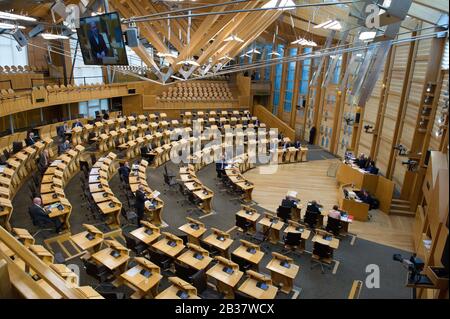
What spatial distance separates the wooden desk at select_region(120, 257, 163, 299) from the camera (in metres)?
6.78

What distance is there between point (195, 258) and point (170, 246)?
→ 2.58 feet

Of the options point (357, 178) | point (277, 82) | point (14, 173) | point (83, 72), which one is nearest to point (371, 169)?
point (357, 178)

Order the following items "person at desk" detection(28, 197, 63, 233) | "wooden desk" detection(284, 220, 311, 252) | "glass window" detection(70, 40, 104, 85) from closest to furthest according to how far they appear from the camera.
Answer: "person at desk" detection(28, 197, 63, 233)
"wooden desk" detection(284, 220, 311, 252)
"glass window" detection(70, 40, 104, 85)

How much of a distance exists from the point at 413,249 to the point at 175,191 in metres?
8.61

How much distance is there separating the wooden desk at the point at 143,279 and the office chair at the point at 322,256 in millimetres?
4311

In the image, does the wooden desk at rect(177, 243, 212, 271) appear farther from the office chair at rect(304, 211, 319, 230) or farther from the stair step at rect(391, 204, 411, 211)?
the stair step at rect(391, 204, 411, 211)

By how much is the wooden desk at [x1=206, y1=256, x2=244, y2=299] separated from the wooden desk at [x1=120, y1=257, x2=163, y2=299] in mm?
1157

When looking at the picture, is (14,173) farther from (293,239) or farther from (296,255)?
(296,255)

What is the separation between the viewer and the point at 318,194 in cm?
1455

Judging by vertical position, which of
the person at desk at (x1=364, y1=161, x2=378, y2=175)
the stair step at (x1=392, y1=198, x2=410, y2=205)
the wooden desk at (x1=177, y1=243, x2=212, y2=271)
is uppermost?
the person at desk at (x1=364, y1=161, x2=378, y2=175)

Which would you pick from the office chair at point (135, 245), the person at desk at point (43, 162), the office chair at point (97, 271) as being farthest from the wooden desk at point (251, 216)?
the person at desk at point (43, 162)

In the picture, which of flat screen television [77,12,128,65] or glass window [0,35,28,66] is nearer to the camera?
flat screen television [77,12,128,65]

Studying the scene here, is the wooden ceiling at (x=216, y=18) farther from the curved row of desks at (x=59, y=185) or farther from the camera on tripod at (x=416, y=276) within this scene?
the camera on tripod at (x=416, y=276)

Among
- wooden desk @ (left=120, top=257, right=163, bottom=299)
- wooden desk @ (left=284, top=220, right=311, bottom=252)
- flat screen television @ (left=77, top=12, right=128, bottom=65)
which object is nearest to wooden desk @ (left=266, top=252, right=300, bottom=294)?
wooden desk @ (left=284, top=220, right=311, bottom=252)
